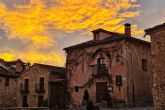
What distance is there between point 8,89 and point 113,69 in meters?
18.7

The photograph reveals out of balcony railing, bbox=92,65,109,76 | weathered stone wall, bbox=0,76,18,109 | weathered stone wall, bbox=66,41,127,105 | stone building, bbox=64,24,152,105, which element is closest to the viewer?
stone building, bbox=64,24,152,105

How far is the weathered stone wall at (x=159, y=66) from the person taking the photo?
18.3 meters

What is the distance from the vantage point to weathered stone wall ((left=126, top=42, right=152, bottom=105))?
25698 mm

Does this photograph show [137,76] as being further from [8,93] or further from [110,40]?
[8,93]

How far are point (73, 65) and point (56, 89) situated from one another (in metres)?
4.81

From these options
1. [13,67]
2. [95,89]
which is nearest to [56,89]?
[95,89]

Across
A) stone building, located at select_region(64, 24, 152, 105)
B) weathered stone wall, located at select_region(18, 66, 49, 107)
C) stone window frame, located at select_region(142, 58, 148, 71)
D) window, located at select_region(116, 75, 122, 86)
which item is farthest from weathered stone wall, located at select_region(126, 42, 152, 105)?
weathered stone wall, located at select_region(18, 66, 49, 107)

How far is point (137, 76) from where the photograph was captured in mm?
26688

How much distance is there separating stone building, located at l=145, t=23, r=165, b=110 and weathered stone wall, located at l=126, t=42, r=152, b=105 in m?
6.80

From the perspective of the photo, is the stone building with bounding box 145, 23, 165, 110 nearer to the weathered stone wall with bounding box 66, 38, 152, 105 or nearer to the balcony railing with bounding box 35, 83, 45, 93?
the weathered stone wall with bounding box 66, 38, 152, 105

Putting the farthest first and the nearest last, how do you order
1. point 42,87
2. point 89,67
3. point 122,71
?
point 42,87
point 89,67
point 122,71

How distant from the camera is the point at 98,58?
28.6 metres

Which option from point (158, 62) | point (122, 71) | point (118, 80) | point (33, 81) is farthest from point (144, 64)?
point (33, 81)

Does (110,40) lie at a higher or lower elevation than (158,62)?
higher
